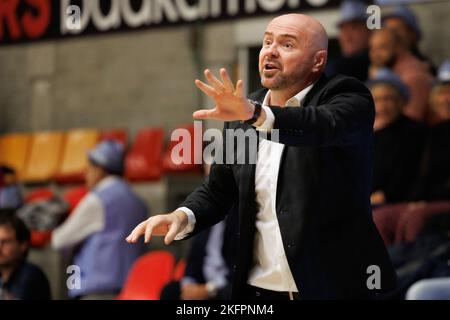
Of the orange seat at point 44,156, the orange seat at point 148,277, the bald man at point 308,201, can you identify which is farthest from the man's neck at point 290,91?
the orange seat at point 44,156

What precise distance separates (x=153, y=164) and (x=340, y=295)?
5699 millimetres

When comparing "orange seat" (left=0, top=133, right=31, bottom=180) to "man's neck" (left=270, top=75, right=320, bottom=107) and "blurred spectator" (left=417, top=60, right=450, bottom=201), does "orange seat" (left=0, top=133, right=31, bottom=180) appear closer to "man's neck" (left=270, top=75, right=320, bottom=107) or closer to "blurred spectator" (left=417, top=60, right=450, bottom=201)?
"blurred spectator" (left=417, top=60, right=450, bottom=201)

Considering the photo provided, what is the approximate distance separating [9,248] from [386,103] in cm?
243

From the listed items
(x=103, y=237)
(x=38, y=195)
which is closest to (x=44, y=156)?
(x=38, y=195)

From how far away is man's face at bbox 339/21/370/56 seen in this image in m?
6.07

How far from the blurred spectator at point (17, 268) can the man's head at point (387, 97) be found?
227 centimetres

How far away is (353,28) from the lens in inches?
240

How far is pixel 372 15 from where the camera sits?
333 centimetres

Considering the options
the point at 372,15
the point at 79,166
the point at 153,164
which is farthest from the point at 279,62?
the point at 79,166

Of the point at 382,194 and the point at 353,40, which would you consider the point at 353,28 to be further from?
the point at 382,194

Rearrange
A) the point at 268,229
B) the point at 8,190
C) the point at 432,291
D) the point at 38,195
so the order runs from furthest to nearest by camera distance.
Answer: the point at 38,195
the point at 8,190
the point at 432,291
the point at 268,229

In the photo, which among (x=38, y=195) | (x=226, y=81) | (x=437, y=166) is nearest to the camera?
(x=226, y=81)

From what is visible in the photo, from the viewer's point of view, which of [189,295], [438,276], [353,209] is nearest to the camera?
[353,209]
